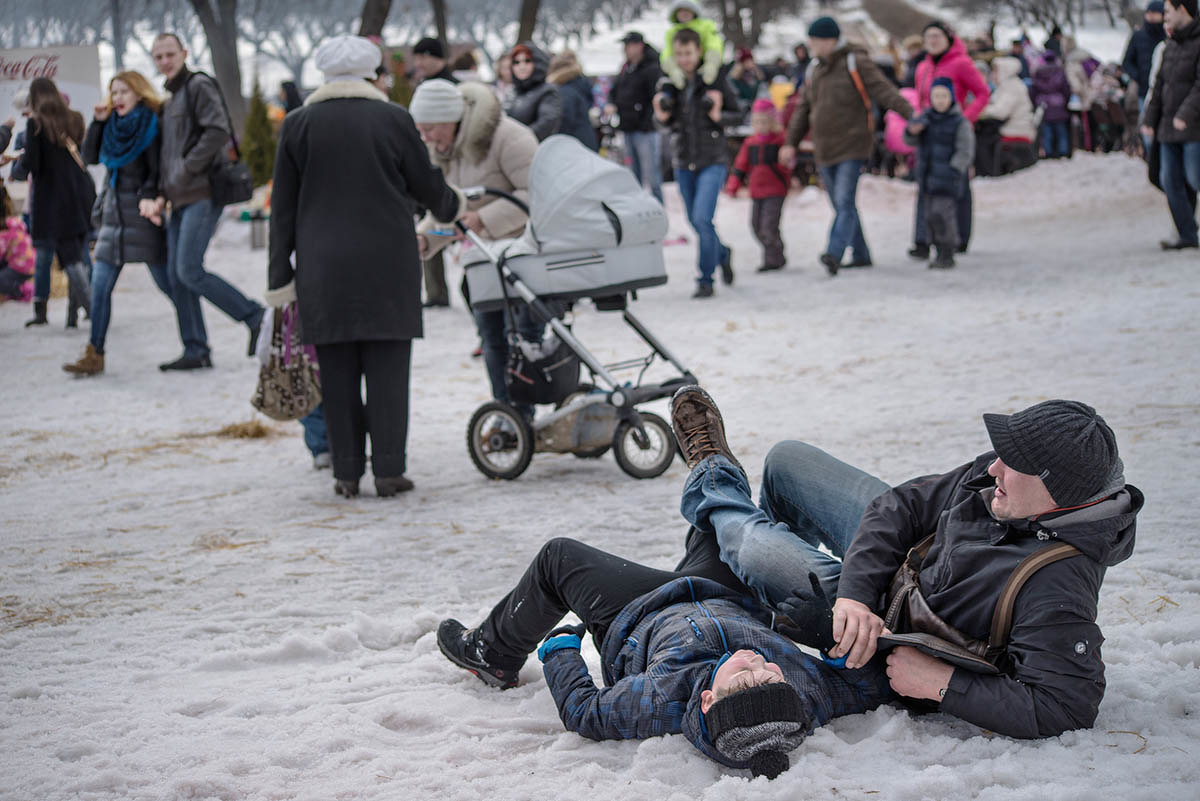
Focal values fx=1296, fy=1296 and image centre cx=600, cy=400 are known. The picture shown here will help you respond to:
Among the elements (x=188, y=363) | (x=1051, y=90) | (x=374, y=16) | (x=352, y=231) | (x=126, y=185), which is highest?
(x=374, y=16)

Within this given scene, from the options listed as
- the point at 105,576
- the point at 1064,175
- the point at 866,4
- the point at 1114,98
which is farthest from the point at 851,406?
the point at 866,4

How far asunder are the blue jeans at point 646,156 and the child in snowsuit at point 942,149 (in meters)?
3.20

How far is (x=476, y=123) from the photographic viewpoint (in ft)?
22.0

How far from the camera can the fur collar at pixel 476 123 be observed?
671 cm

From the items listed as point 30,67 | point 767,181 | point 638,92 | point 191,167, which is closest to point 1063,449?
point 191,167

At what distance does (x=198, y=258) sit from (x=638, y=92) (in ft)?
19.0

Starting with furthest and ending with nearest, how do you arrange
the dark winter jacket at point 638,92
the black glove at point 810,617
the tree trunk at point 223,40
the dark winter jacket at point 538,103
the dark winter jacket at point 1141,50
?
the tree trunk at point 223,40, the dark winter jacket at point 638,92, the dark winter jacket at point 1141,50, the dark winter jacket at point 538,103, the black glove at point 810,617

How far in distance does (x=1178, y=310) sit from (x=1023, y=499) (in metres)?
6.46

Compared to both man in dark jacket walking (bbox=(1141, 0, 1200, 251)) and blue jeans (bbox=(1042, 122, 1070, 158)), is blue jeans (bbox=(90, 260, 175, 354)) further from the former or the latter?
blue jeans (bbox=(1042, 122, 1070, 158))

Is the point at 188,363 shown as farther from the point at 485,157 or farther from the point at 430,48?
the point at 485,157

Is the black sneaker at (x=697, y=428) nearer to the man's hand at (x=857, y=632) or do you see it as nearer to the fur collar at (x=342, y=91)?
the man's hand at (x=857, y=632)

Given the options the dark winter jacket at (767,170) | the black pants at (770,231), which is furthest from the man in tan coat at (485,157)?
the black pants at (770,231)

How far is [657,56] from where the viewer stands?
13055 millimetres

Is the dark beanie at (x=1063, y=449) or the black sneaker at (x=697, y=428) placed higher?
the dark beanie at (x=1063, y=449)
